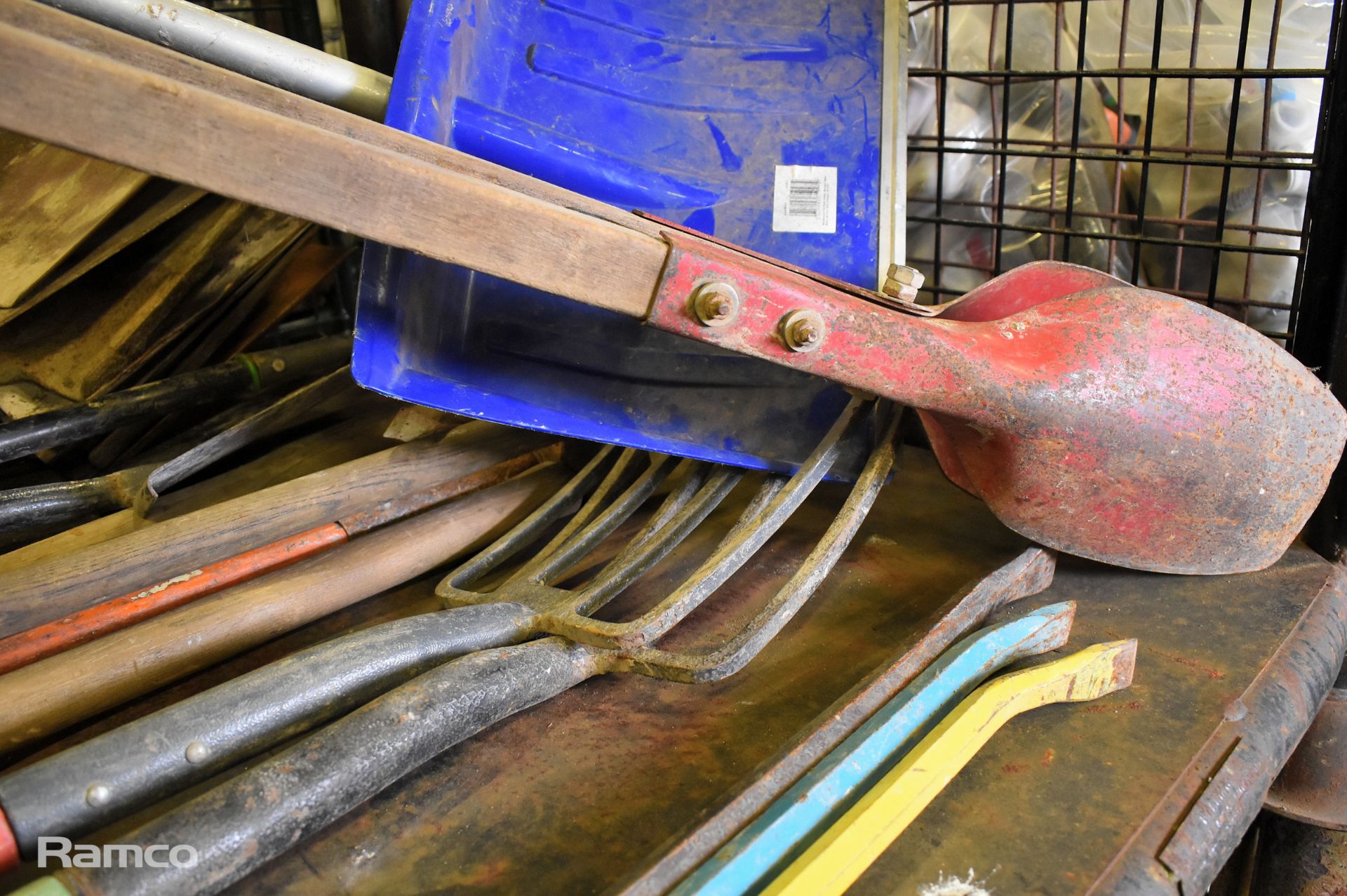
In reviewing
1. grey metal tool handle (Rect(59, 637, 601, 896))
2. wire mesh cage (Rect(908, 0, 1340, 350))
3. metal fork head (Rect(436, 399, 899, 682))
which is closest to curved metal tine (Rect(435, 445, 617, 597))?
metal fork head (Rect(436, 399, 899, 682))

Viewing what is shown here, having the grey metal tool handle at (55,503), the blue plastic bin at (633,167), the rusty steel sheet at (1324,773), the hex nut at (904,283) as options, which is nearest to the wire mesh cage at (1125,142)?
the blue plastic bin at (633,167)

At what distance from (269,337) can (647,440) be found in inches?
40.5

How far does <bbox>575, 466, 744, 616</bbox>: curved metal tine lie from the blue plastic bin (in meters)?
0.05

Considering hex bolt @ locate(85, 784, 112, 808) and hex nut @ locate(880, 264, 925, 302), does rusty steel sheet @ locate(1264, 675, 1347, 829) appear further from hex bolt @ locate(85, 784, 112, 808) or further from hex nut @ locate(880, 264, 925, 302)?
hex bolt @ locate(85, 784, 112, 808)

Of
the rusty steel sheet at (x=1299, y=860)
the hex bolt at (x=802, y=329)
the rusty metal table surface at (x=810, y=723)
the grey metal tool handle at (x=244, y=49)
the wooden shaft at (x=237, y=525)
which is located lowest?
the rusty steel sheet at (x=1299, y=860)

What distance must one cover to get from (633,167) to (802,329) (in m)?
0.47

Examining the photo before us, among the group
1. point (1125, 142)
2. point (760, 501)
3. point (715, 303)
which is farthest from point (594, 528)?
point (1125, 142)

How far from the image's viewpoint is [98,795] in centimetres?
66

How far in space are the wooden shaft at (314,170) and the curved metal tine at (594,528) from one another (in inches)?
14.8

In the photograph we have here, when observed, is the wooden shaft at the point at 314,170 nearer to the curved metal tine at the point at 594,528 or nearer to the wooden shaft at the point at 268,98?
the wooden shaft at the point at 268,98

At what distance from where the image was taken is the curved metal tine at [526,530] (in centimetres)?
112

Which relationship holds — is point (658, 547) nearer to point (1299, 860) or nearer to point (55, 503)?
point (55, 503)

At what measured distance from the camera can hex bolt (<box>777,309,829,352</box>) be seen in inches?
35.7

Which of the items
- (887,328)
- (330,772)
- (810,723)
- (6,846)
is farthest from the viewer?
(887,328)
